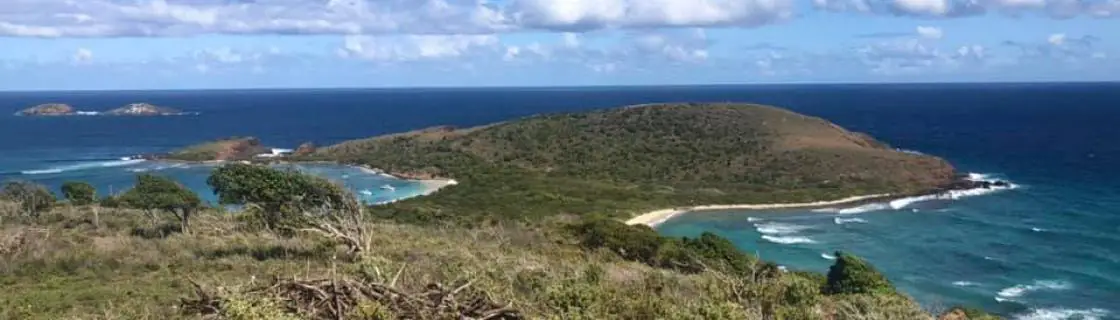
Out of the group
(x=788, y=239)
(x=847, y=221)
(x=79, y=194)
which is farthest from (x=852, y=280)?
(x=79, y=194)

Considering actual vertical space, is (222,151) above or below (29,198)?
below

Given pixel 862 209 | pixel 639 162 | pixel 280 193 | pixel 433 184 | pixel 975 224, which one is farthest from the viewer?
pixel 639 162

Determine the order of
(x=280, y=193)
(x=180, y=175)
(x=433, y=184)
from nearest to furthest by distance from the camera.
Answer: (x=280, y=193), (x=433, y=184), (x=180, y=175)

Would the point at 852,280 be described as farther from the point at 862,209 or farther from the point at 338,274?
the point at 862,209

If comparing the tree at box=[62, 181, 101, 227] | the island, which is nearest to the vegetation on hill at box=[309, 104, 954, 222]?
the island

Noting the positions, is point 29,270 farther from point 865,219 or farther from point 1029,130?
point 1029,130

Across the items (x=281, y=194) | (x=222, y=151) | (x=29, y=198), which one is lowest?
(x=222, y=151)

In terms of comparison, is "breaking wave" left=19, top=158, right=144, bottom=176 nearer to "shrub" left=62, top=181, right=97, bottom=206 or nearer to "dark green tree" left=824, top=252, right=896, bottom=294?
"shrub" left=62, top=181, right=97, bottom=206

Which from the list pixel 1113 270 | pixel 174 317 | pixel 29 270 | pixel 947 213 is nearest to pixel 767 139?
pixel 947 213

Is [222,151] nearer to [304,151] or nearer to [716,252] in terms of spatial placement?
[304,151]

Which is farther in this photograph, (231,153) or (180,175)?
(231,153)
